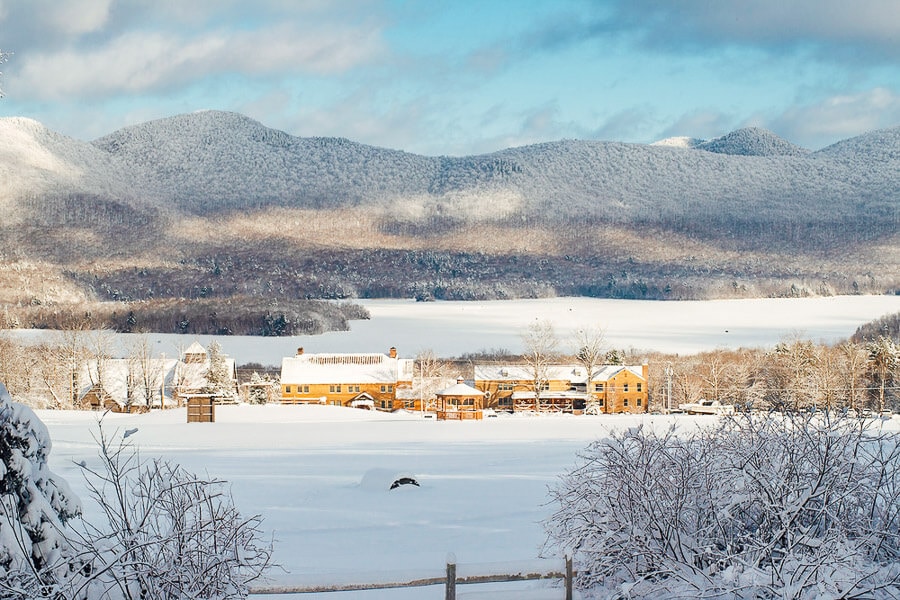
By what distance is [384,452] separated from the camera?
27.6 meters

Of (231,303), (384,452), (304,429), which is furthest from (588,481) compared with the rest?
(231,303)

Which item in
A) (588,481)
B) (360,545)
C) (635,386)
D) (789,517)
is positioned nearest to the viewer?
(789,517)

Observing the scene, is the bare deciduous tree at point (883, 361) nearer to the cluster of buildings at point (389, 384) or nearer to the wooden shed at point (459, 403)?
the cluster of buildings at point (389, 384)

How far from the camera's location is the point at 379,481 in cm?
1961

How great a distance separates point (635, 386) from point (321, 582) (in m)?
58.5

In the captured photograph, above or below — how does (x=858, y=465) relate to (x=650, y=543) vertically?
above

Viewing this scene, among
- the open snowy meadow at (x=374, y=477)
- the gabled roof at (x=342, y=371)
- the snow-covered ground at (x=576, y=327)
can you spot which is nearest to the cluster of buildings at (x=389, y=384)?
the gabled roof at (x=342, y=371)

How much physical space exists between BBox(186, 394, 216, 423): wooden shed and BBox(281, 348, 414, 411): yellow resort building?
3187cm

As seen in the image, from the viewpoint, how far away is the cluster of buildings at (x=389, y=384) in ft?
214

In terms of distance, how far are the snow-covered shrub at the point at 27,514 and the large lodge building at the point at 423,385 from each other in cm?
5688

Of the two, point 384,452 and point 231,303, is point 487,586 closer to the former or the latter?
point 384,452

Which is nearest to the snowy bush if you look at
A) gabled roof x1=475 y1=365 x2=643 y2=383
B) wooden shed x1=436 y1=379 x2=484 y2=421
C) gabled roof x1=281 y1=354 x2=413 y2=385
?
wooden shed x1=436 y1=379 x2=484 y2=421

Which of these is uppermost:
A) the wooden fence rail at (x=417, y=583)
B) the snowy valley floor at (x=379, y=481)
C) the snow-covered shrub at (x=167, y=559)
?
the snow-covered shrub at (x=167, y=559)

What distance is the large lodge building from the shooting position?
6588cm
